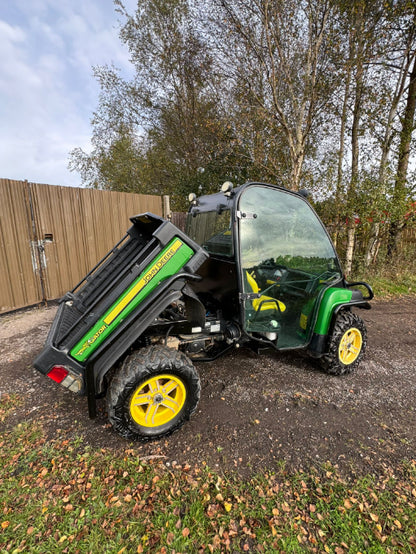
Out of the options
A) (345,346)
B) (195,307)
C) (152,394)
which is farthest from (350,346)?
(152,394)

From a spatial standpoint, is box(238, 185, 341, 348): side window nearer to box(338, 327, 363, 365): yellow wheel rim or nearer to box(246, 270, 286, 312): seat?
box(246, 270, 286, 312): seat

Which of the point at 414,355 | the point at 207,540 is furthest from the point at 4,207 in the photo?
the point at 414,355

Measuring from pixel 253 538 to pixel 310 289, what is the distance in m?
2.14

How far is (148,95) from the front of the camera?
32.2ft

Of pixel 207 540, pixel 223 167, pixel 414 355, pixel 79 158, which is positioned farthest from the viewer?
pixel 79 158

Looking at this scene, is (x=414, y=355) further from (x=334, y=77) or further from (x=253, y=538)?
(x=334, y=77)

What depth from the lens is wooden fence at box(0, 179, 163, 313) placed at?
4836 millimetres

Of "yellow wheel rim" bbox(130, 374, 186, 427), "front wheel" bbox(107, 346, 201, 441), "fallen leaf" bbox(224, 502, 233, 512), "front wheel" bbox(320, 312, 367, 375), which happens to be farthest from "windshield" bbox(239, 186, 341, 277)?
"fallen leaf" bbox(224, 502, 233, 512)

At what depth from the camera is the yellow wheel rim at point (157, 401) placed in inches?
82.4

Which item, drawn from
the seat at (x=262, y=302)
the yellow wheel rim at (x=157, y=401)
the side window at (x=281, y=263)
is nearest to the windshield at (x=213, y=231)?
the side window at (x=281, y=263)

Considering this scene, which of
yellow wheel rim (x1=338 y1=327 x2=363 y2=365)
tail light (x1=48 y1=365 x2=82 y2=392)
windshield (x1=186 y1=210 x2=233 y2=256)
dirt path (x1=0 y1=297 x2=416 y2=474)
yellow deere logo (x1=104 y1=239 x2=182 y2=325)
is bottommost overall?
dirt path (x1=0 y1=297 x2=416 y2=474)

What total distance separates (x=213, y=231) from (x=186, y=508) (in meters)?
2.28

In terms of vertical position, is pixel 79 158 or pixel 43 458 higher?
pixel 79 158

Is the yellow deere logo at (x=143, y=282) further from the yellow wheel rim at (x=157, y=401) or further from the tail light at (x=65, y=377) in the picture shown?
the yellow wheel rim at (x=157, y=401)
